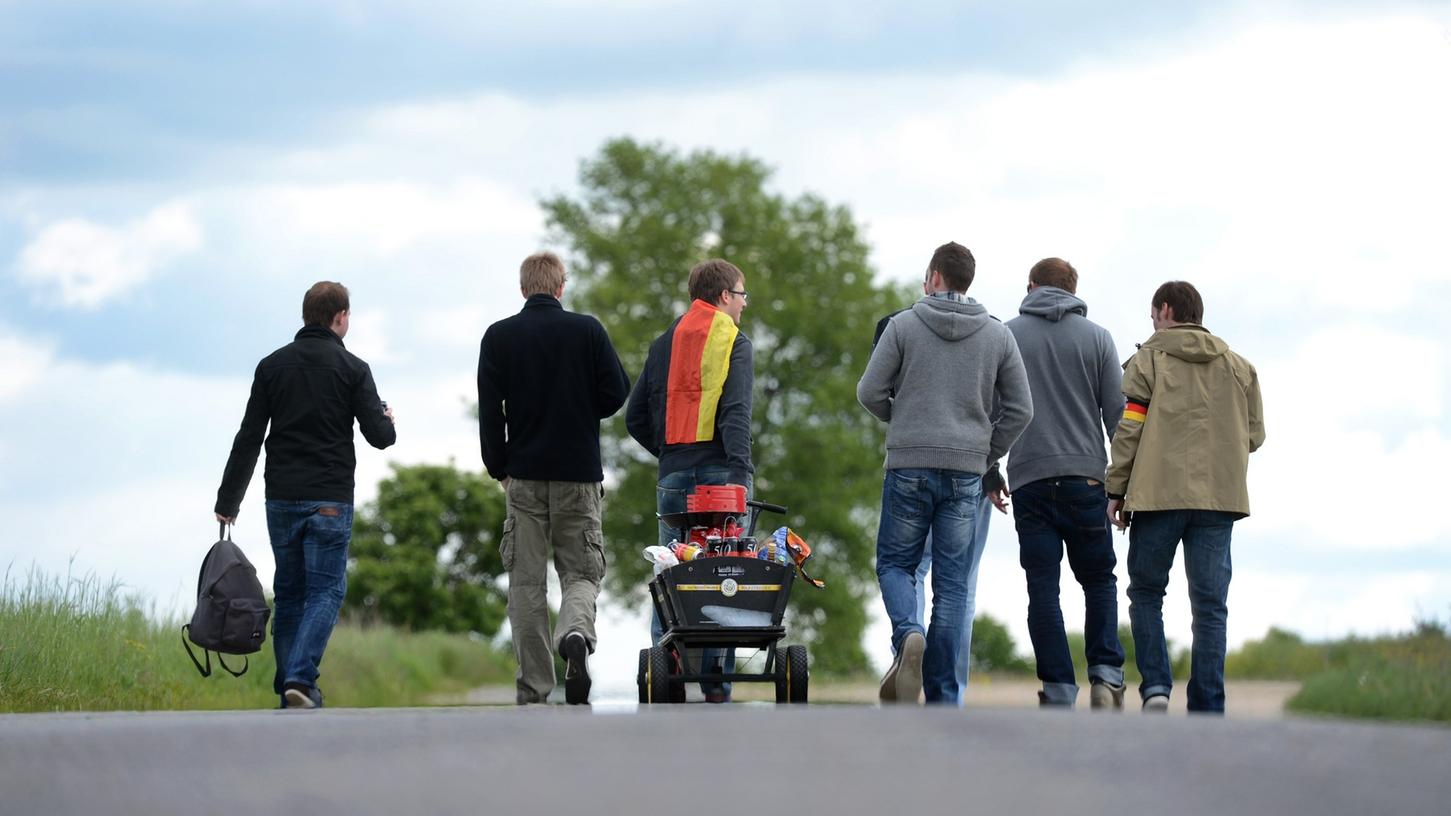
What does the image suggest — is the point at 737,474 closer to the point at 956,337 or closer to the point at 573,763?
the point at 956,337

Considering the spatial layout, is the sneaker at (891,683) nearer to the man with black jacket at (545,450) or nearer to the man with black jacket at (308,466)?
the man with black jacket at (545,450)

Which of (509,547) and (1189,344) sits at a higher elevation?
(1189,344)

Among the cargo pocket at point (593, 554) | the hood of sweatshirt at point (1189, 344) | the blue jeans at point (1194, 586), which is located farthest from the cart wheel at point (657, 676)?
the hood of sweatshirt at point (1189, 344)

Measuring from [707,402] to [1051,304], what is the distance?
6.81 feet

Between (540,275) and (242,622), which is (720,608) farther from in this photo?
(242,622)

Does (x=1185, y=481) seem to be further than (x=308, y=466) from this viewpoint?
No

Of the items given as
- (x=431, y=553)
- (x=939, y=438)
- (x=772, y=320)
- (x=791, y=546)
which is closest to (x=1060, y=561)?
(x=939, y=438)

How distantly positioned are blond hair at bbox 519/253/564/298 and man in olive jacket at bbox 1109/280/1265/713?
10.9 ft

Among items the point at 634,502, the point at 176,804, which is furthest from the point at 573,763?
the point at 634,502

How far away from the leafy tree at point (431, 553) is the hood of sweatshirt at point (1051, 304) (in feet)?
102

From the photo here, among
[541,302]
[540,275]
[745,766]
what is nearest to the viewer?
[745,766]

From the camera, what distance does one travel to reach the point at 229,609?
36.3 ft

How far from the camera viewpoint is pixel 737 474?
389 inches

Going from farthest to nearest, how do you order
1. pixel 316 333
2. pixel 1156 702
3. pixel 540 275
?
pixel 316 333, pixel 540 275, pixel 1156 702
